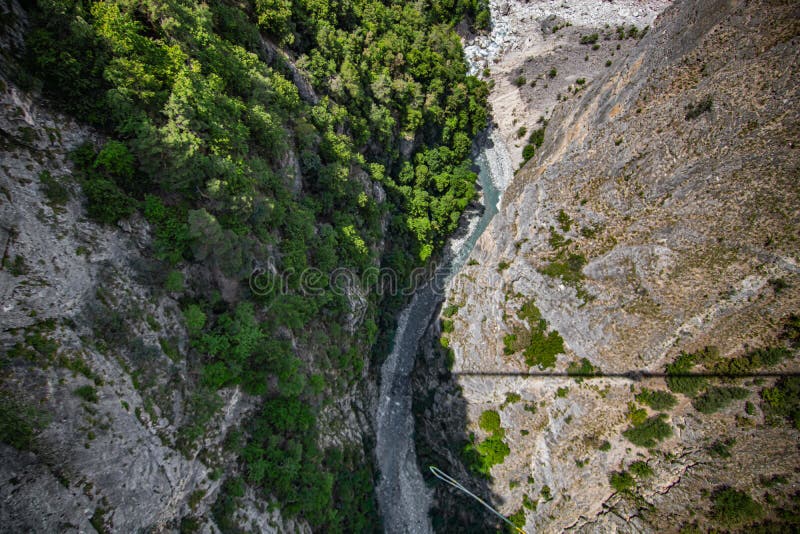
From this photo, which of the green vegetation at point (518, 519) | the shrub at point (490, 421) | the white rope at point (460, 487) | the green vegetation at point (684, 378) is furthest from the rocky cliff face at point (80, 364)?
the green vegetation at point (684, 378)

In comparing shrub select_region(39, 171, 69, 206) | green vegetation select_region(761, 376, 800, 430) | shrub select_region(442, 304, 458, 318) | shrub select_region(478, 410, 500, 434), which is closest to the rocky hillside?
green vegetation select_region(761, 376, 800, 430)

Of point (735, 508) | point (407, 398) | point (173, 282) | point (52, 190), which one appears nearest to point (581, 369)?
point (735, 508)

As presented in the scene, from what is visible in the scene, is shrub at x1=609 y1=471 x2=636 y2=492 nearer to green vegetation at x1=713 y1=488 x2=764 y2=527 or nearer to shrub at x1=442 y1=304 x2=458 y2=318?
green vegetation at x1=713 y1=488 x2=764 y2=527

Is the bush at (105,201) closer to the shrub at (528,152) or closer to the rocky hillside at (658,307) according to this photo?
the rocky hillside at (658,307)

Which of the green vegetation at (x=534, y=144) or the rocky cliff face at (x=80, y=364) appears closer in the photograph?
the rocky cliff face at (x=80, y=364)

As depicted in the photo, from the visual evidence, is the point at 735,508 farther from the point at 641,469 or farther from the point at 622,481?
the point at 622,481

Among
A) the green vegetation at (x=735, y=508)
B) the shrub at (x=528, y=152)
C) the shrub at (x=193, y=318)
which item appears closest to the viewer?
the shrub at (x=193, y=318)
